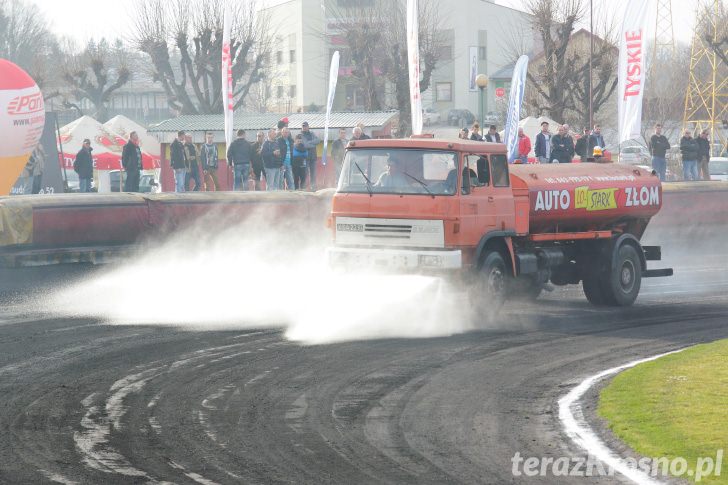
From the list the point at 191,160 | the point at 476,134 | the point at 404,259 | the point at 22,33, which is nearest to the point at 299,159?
the point at 191,160

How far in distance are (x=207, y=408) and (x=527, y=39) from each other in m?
91.9

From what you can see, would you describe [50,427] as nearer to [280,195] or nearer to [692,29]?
[280,195]

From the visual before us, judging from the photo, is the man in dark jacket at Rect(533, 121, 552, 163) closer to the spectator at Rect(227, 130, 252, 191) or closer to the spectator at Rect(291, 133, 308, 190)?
the spectator at Rect(291, 133, 308, 190)

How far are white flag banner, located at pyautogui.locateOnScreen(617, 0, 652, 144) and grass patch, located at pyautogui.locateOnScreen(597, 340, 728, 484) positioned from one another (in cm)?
1845

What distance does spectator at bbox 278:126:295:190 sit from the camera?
26.2 metres

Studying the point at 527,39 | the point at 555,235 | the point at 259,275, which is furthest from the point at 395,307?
the point at 527,39

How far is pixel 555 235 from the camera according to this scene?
16.2 metres

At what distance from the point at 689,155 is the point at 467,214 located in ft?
61.1

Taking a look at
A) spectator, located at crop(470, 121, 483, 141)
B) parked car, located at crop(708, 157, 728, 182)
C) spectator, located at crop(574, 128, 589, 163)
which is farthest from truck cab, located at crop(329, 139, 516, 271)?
parked car, located at crop(708, 157, 728, 182)

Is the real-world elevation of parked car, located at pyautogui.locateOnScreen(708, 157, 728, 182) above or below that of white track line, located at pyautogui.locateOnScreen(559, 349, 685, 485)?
above

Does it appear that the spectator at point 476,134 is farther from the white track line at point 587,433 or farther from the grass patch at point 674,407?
the white track line at point 587,433

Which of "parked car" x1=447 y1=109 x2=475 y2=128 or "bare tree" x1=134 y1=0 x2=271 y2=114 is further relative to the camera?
"parked car" x1=447 y1=109 x2=475 y2=128

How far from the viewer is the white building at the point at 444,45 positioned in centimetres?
9425
